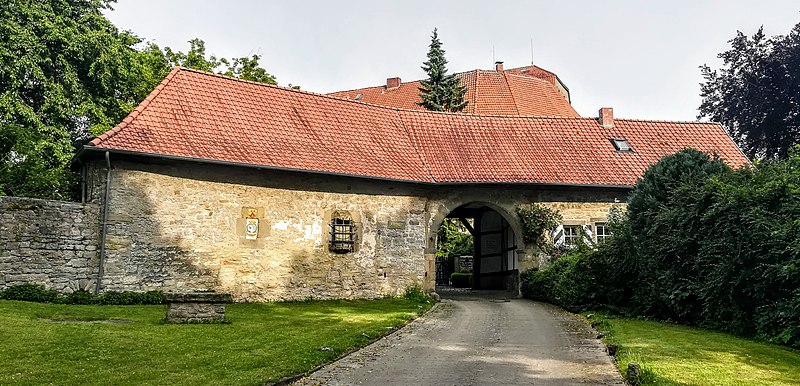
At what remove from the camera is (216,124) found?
A: 1725cm

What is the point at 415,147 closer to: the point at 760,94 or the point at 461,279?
the point at 461,279

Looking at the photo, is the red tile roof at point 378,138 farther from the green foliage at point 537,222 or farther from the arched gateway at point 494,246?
the arched gateway at point 494,246

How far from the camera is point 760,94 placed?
26672 millimetres

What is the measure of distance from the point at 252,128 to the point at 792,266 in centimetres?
1268

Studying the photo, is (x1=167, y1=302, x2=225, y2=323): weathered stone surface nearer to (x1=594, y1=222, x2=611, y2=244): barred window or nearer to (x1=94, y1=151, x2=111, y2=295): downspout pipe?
(x1=94, y1=151, x2=111, y2=295): downspout pipe

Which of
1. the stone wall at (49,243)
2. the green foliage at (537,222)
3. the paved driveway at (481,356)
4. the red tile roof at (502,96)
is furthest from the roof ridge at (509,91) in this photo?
the stone wall at (49,243)

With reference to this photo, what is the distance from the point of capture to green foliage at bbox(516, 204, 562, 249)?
19.9 meters

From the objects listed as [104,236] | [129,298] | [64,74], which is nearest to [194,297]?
[129,298]

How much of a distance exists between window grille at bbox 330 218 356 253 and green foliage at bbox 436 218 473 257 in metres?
14.4

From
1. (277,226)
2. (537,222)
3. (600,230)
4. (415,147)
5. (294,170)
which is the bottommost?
(277,226)

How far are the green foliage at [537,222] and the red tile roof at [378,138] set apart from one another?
3.18 ft

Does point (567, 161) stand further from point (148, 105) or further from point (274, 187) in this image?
point (148, 105)

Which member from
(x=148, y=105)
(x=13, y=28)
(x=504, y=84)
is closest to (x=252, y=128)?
(x=148, y=105)

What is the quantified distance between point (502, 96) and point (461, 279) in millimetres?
10514
